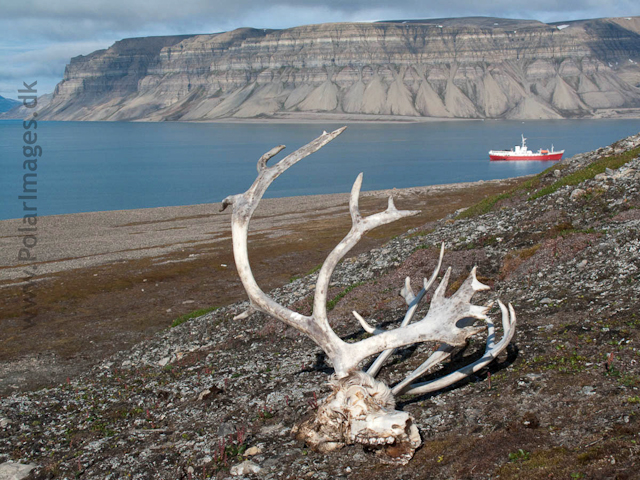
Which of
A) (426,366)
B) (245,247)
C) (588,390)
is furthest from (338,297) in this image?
(588,390)

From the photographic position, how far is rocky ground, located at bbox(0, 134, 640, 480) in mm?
9000

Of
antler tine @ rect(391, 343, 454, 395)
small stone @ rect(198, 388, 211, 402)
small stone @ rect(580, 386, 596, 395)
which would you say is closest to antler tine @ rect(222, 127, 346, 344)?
antler tine @ rect(391, 343, 454, 395)

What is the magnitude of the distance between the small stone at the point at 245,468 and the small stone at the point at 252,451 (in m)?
0.34

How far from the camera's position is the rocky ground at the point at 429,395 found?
9.00 metres

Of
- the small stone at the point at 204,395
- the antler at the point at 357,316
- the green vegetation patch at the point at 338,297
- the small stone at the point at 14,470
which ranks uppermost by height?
the antler at the point at 357,316

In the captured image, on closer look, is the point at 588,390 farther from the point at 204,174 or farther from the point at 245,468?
the point at 204,174

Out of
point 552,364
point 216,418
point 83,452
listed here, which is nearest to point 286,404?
point 216,418

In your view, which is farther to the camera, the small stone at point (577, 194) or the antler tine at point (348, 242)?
the small stone at point (577, 194)

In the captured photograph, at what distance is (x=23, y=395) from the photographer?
1859 cm

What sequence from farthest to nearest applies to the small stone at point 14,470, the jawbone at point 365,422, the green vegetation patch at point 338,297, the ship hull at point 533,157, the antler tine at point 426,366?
the ship hull at point 533,157 < the green vegetation patch at point 338,297 < the small stone at point 14,470 < the antler tine at point 426,366 < the jawbone at point 365,422

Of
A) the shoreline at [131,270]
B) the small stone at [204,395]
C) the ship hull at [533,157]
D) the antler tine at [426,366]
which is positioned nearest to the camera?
the antler tine at [426,366]

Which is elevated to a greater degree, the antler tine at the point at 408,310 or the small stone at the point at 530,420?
the antler tine at the point at 408,310

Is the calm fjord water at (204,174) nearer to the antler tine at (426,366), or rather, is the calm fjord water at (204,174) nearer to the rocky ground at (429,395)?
the rocky ground at (429,395)

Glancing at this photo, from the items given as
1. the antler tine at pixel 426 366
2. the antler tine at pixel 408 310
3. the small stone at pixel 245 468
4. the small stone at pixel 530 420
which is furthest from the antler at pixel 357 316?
the small stone at pixel 245 468
